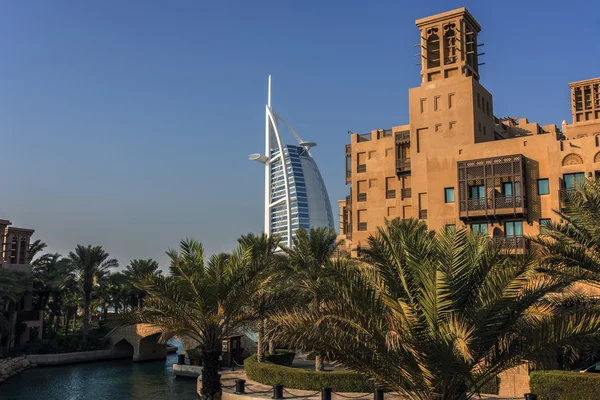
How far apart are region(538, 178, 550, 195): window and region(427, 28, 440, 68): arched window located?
14.3 metres

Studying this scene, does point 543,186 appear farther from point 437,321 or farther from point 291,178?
point 291,178

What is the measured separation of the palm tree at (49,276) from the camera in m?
53.3

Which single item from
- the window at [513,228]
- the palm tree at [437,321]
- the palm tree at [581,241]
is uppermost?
the window at [513,228]

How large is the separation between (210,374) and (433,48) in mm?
35802

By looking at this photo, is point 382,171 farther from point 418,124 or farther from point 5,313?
point 5,313

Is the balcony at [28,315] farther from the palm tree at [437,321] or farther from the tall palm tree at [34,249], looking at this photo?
the palm tree at [437,321]

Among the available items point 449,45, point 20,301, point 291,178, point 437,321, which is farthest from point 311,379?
point 291,178

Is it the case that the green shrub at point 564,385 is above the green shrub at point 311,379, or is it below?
above

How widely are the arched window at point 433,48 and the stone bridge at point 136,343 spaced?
32632 millimetres

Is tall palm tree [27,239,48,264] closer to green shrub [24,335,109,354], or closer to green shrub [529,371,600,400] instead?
green shrub [24,335,109,354]

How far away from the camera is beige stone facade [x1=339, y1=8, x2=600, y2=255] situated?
37.7 meters

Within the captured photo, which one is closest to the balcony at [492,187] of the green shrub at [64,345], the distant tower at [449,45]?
the distant tower at [449,45]

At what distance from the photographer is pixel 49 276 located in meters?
53.7

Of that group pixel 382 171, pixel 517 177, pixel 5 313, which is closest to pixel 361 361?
pixel 517 177
